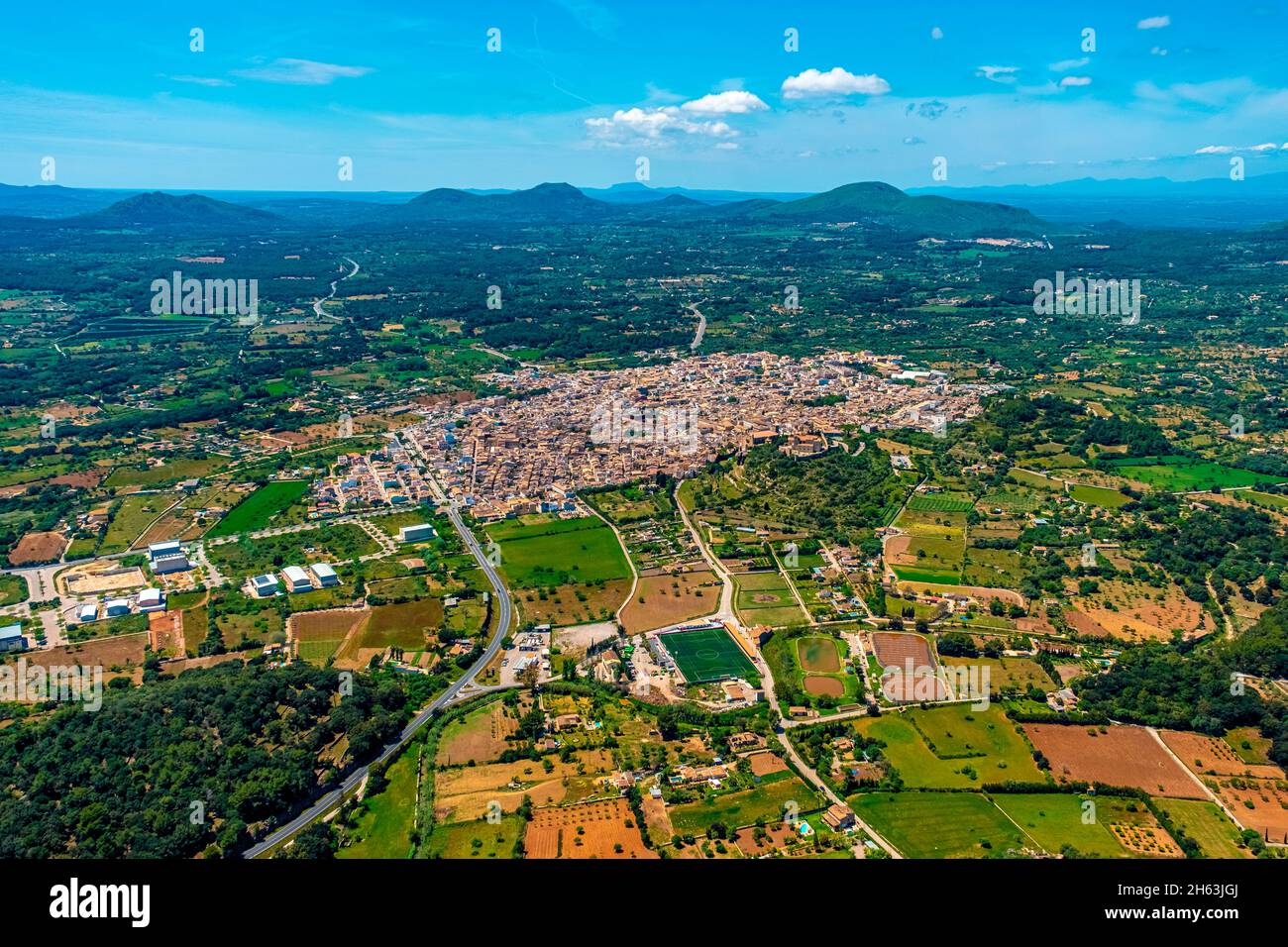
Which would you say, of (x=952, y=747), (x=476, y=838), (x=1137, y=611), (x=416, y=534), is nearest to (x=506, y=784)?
(x=476, y=838)

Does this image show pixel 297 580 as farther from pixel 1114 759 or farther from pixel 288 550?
pixel 1114 759

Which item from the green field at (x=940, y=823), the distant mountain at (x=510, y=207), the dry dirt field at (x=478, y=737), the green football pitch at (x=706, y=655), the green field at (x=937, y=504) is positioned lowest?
the green field at (x=940, y=823)

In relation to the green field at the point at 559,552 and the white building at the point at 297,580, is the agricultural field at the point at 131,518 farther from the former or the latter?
the green field at the point at 559,552

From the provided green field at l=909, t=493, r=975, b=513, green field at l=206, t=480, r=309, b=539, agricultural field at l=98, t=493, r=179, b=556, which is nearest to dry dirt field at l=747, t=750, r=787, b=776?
green field at l=909, t=493, r=975, b=513

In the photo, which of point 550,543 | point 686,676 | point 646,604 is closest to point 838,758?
point 686,676

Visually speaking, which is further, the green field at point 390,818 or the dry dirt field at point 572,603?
the dry dirt field at point 572,603

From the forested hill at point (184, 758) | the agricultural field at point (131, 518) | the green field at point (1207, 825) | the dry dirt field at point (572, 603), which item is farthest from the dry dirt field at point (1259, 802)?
the agricultural field at point (131, 518)
